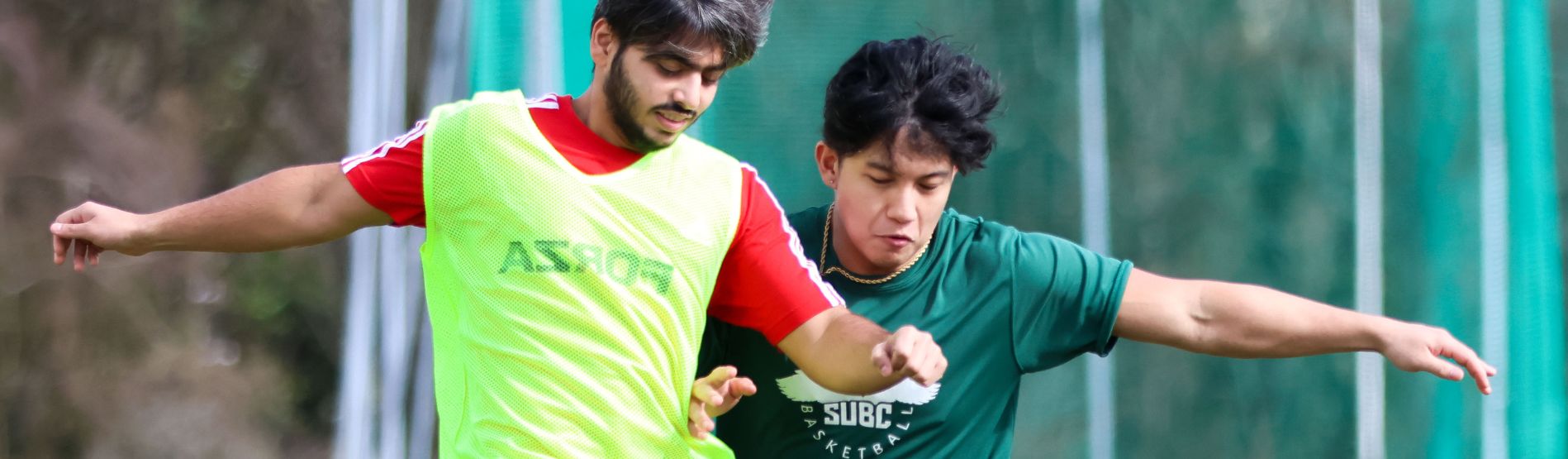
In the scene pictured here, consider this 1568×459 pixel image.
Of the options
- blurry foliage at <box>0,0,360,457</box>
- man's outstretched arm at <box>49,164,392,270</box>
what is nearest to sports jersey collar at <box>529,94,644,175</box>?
man's outstretched arm at <box>49,164,392,270</box>

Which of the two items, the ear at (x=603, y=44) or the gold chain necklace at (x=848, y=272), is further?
the gold chain necklace at (x=848, y=272)

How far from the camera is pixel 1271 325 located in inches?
88.4

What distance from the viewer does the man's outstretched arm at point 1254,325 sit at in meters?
2.17

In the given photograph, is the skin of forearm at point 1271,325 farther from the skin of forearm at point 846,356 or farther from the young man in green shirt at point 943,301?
the skin of forearm at point 846,356

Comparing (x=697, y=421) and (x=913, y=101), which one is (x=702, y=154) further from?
(x=913, y=101)

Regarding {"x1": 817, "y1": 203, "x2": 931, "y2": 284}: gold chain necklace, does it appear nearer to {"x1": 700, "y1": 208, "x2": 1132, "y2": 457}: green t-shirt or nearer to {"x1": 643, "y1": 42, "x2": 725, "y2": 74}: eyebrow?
{"x1": 700, "y1": 208, "x2": 1132, "y2": 457}: green t-shirt

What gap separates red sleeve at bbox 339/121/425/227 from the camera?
1.89 metres

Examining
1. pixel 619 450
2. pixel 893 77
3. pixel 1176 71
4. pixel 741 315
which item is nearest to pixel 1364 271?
pixel 1176 71

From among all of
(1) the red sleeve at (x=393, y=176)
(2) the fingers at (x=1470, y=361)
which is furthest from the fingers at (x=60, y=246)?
(2) the fingers at (x=1470, y=361)

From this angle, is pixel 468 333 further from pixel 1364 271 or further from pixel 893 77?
pixel 1364 271

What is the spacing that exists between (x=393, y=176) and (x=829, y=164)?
0.80 m

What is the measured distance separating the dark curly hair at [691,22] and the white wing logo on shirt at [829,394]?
1.98 feet

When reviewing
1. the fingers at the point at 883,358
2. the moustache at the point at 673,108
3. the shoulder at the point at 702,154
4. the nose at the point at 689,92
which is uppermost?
the nose at the point at 689,92

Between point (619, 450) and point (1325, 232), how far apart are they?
2006mm
